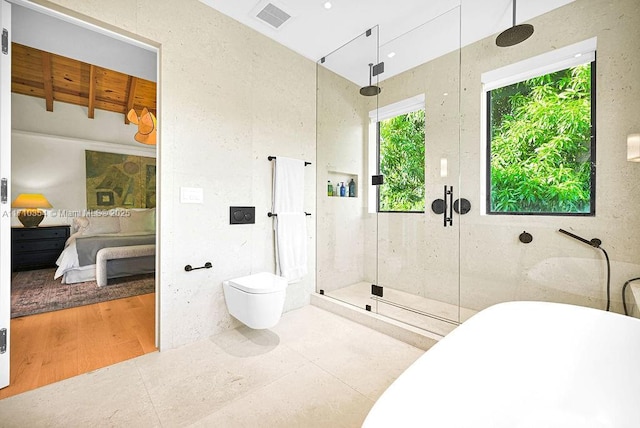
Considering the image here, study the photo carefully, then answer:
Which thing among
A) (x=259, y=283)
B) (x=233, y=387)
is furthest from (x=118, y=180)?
(x=233, y=387)

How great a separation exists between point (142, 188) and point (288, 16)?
4248 mm

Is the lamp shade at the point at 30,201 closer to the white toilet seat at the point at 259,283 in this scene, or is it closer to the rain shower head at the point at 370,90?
the white toilet seat at the point at 259,283

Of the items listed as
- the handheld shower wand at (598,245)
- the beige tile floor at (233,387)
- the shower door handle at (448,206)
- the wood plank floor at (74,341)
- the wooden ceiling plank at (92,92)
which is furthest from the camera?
the wooden ceiling plank at (92,92)

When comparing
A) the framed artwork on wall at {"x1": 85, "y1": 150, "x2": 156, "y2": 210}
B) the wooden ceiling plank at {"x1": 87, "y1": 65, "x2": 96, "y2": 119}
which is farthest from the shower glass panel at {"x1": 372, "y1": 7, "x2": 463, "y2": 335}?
the framed artwork on wall at {"x1": 85, "y1": 150, "x2": 156, "y2": 210}

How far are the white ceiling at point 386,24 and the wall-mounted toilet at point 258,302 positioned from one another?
86.5 inches

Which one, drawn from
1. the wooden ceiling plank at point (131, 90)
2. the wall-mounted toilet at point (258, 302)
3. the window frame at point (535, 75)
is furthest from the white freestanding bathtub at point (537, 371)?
the wooden ceiling plank at point (131, 90)

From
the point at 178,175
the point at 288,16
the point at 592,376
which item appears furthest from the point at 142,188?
the point at 592,376

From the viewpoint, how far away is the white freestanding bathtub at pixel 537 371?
100 centimetres

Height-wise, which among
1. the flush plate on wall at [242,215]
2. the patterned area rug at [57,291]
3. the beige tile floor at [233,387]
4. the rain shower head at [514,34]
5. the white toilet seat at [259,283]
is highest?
the rain shower head at [514,34]

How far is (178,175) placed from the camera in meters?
2.01

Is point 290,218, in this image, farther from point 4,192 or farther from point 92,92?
point 92,92

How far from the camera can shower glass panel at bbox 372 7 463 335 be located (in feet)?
7.98

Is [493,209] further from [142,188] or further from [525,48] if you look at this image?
[142,188]

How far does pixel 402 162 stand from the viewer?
2.73 m
